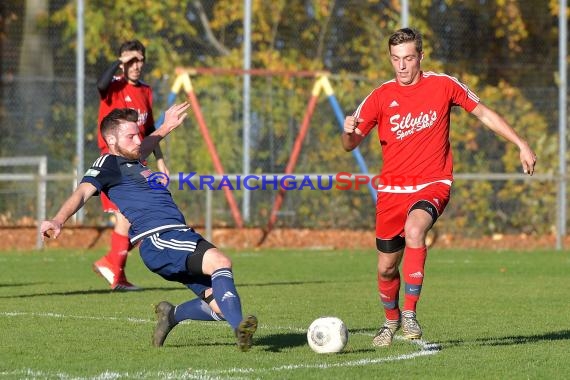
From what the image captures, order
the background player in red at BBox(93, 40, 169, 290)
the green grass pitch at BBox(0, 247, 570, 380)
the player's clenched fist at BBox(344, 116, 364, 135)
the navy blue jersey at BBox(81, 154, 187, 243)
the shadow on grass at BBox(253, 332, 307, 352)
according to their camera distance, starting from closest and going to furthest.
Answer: the green grass pitch at BBox(0, 247, 570, 380), the navy blue jersey at BBox(81, 154, 187, 243), the shadow on grass at BBox(253, 332, 307, 352), the player's clenched fist at BBox(344, 116, 364, 135), the background player in red at BBox(93, 40, 169, 290)

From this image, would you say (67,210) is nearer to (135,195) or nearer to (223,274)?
(135,195)

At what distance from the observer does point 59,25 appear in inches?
839

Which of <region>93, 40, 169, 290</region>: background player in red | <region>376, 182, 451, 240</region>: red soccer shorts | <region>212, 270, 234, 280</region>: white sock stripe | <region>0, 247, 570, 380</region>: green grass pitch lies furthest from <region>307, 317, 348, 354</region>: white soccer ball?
<region>93, 40, 169, 290</region>: background player in red

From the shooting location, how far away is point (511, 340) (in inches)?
334

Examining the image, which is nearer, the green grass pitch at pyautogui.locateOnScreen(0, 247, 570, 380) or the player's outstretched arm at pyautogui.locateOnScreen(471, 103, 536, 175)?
the green grass pitch at pyautogui.locateOnScreen(0, 247, 570, 380)

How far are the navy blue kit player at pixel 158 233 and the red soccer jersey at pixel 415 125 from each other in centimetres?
144

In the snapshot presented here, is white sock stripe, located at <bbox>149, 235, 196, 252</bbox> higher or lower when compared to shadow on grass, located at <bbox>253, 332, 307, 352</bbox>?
higher

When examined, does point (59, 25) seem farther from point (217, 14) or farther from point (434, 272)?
point (434, 272)

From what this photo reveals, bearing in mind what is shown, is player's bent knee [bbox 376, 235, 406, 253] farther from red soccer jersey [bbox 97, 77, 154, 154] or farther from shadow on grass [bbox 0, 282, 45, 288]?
shadow on grass [bbox 0, 282, 45, 288]

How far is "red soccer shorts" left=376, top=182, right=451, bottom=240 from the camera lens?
8352 millimetres

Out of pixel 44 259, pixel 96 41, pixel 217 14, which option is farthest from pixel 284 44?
pixel 44 259

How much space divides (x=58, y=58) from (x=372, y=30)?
5271 millimetres

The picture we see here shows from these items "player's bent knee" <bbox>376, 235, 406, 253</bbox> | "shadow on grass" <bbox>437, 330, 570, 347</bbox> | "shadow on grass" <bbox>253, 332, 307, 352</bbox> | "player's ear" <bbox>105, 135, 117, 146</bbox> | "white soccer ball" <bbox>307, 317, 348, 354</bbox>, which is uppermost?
"player's ear" <bbox>105, 135, 117, 146</bbox>

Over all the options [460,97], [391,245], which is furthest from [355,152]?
[391,245]
